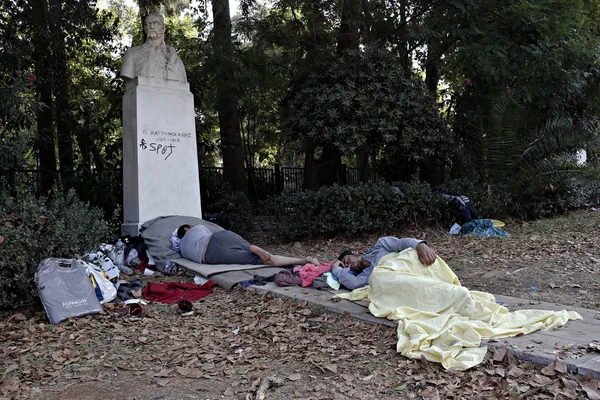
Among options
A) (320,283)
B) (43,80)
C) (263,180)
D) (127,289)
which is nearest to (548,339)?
(320,283)

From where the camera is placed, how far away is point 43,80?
11.0 m

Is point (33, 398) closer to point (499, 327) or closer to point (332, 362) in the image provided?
point (332, 362)

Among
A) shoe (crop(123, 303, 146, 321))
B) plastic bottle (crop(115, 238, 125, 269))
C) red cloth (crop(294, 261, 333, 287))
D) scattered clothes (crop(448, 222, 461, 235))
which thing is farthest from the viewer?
scattered clothes (crop(448, 222, 461, 235))

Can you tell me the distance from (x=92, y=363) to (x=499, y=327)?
3.29 m

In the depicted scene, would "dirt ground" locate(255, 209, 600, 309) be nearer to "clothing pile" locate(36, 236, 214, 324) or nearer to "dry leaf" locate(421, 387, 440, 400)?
"dry leaf" locate(421, 387, 440, 400)

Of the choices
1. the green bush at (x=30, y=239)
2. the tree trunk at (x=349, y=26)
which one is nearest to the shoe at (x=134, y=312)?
the green bush at (x=30, y=239)

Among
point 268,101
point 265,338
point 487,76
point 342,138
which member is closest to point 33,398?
point 265,338

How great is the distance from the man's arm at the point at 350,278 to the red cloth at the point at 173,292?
169 cm

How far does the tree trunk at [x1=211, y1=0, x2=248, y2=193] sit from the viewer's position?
10.4m

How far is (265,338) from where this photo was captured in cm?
446

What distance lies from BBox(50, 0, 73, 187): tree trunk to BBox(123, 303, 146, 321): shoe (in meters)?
6.67

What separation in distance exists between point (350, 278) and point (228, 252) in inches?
92.5

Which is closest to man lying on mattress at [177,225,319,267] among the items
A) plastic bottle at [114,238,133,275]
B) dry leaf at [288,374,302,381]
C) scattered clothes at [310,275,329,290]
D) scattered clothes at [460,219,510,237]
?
plastic bottle at [114,238,133,275]

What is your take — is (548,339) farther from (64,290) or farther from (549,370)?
(64,290)
